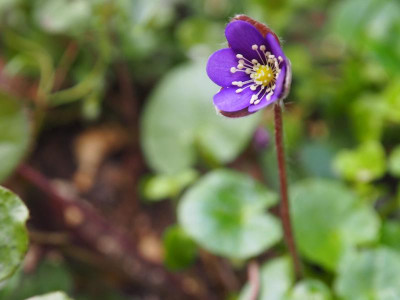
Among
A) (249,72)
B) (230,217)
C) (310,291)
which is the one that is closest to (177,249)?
(230,217)

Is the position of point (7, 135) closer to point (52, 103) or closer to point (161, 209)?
point (52, 103)

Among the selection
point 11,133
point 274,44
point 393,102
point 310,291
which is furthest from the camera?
point 393,102

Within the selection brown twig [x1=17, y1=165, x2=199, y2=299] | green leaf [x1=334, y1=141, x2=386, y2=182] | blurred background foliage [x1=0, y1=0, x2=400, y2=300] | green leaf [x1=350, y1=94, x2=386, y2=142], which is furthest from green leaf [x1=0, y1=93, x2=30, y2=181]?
green leaf [x1=350, y1=94, x2=386, y2=142]

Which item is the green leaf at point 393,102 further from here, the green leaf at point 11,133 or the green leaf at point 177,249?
the green leaf at point 11,133

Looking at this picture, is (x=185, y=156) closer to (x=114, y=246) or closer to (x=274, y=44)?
(x=114, y=246)

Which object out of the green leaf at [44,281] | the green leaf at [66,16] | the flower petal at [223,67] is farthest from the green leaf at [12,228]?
the green leaf at [66,16]

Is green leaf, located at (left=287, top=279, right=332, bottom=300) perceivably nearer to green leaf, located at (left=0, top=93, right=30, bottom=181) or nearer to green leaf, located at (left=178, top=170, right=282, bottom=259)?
green leaf, located at (left=178, top=170, right=282, bottom=259)
